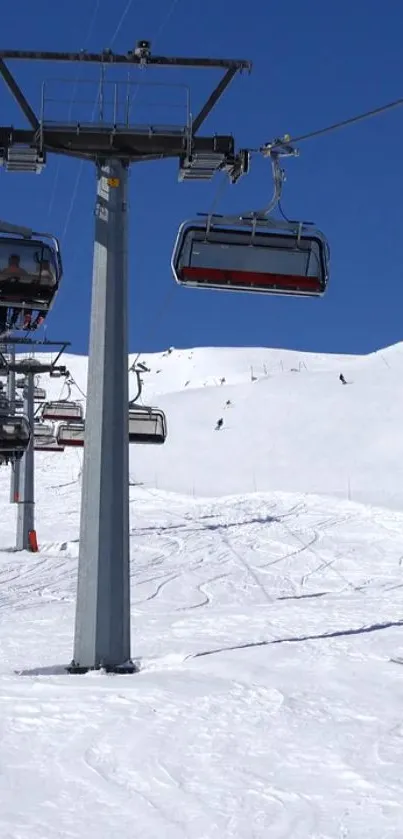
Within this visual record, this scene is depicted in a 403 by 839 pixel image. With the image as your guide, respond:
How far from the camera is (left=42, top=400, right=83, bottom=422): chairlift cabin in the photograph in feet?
86.6

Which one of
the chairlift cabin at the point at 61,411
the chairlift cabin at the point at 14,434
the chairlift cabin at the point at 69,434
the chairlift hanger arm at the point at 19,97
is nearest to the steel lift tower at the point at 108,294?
the chairlift hanger arm at the point at 19,97

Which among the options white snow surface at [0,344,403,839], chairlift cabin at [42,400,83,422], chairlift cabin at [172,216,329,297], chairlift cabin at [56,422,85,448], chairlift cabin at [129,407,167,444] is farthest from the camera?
chairlift cabin at [42,400,83,422]

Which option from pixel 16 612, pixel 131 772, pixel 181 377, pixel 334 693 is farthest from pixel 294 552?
pixel 181 377

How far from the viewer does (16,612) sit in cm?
1415

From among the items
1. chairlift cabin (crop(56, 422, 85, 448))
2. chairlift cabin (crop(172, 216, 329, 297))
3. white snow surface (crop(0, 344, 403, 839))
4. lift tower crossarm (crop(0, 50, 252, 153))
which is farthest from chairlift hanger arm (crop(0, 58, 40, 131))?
chairlift cabin (crop(56, 422, 85, 448))

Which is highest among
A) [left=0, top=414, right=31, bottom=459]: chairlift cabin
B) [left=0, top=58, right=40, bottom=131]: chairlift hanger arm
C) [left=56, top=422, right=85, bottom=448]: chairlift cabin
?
[left=0, top=58, right=40, bottom=131]: chairlift hanger arm

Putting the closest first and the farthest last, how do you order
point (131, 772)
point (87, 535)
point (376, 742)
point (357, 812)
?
point (357, 812) → point (131, 772) → point (376, 742) → point (87, 535)

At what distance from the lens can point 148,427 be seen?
19375mm

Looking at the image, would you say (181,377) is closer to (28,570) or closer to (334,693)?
(28,570)

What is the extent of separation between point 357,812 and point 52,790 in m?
1.43

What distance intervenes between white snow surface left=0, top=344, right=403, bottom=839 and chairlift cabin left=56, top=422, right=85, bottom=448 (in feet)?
8.46

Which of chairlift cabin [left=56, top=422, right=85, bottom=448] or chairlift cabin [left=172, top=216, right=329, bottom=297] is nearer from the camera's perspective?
chairlift cabin [left=172, top=216, right=329, bottom=297]

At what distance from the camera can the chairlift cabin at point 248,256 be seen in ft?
27.0

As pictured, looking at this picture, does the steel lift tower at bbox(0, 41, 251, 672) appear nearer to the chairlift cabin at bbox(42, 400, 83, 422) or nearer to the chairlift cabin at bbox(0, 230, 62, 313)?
the chairlift cabin at bbox(0, 230, 62, 313)
